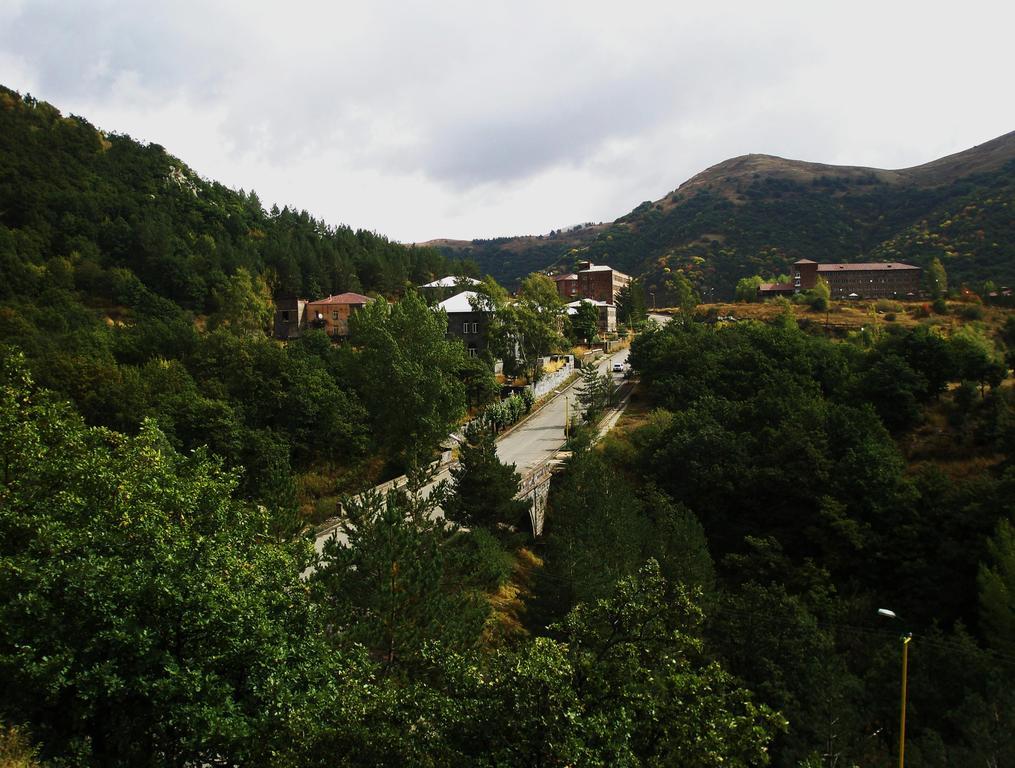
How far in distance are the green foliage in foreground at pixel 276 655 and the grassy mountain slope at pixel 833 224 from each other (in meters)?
98.9

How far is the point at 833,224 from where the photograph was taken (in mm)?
146875

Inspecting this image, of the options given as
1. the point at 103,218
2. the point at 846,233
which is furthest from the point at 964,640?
the point at 846,233

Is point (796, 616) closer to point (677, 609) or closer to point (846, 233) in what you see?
point (677, 609)

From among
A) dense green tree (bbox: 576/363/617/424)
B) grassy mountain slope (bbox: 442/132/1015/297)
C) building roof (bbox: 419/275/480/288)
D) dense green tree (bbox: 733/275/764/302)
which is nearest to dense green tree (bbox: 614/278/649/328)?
dense green tree (bbox: 733/275/764/302)

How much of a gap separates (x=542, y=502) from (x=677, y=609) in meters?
22.4

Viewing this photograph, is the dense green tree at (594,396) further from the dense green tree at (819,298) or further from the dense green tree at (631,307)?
the dense green tree at (819,298)

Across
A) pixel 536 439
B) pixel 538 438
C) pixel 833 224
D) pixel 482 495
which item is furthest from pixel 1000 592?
pixel 833 224

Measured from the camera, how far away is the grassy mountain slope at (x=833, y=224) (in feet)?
340

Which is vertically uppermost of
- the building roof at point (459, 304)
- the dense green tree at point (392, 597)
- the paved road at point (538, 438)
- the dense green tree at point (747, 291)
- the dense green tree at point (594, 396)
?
the building roof at point (459, 304)

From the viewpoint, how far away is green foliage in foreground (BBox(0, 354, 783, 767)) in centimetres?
728

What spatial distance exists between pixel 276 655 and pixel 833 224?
534 ft

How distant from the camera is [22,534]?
11641 millimetres

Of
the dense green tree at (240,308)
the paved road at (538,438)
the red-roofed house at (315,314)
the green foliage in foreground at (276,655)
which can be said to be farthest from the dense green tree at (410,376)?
the red-roofed house at (315,314)

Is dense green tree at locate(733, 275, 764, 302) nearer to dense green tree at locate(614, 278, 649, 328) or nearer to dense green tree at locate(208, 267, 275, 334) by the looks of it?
dense green tree at locate(614, 278, 649, 328)
